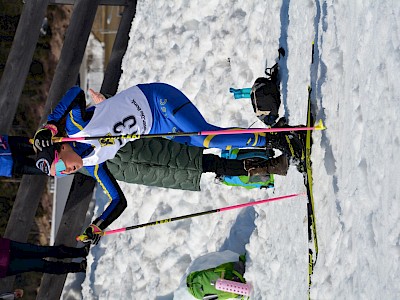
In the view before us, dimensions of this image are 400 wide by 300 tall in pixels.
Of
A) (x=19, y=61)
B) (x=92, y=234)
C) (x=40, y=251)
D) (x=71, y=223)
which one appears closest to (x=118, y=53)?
(x=19, y=61)

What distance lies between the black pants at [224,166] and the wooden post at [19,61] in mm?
2275

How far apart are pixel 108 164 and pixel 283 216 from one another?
4.60ft

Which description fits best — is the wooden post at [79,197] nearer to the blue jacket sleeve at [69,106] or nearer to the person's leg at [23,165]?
the person's leg at [23,165]

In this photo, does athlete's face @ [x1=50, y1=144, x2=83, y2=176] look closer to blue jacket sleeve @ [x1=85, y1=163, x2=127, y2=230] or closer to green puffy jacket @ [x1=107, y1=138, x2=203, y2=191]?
blue jacket sleeve @ [x1=85, y1=163, x2=127, y2=230]

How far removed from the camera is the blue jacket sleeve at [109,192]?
13.8 feet

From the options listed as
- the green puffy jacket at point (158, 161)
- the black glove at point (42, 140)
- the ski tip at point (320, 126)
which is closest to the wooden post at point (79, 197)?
the green puffy jacket at point (158, 161)

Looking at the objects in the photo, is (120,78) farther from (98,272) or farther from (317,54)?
(317,54)

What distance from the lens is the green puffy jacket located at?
4.29 meters

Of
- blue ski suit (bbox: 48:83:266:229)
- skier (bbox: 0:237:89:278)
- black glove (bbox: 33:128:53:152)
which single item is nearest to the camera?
black glove (bbox: 33:128:53:152)

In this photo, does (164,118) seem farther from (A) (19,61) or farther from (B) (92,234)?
(A) (19,61)

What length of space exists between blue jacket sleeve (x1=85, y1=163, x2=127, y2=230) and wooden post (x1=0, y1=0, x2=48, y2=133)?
1786mm

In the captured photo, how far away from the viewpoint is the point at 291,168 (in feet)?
14.3

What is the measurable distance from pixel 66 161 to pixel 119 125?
414 mm

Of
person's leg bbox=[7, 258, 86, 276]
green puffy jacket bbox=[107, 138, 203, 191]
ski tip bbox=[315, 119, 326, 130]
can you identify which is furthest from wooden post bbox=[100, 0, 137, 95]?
ski tip bbox=[315, 119, 326, 130]
